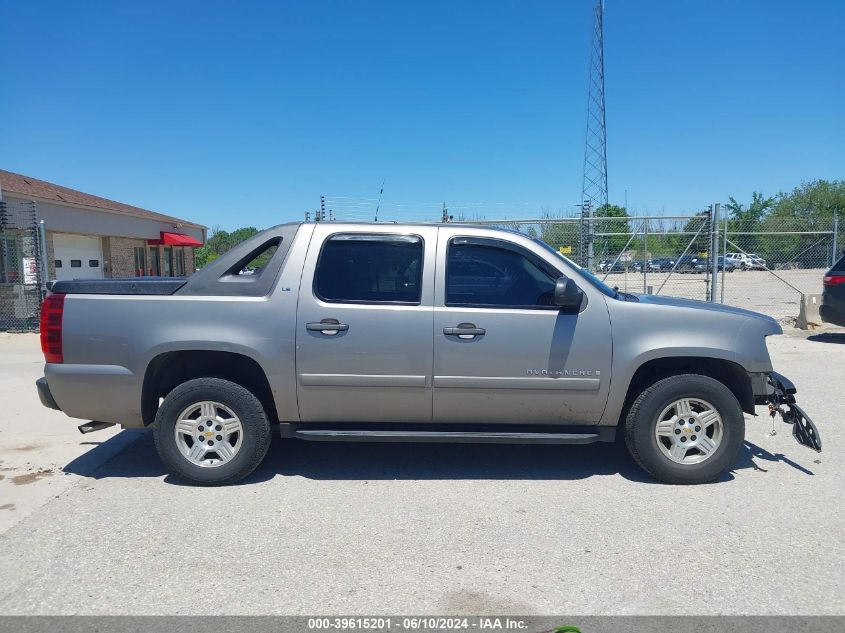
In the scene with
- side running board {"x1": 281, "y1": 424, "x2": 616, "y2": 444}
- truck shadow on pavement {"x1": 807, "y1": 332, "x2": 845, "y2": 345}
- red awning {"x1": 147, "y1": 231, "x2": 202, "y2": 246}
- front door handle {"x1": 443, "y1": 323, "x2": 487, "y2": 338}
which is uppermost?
red awning {"x1": 147, "y1": 231, "x2": 202, "y2": 246}

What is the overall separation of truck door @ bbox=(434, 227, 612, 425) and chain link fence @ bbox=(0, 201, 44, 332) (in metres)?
12.1

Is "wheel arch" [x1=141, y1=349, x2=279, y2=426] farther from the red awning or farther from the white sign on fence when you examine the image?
the red awning

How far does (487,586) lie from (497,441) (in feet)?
4.58

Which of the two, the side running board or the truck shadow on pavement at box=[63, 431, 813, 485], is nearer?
the side running board

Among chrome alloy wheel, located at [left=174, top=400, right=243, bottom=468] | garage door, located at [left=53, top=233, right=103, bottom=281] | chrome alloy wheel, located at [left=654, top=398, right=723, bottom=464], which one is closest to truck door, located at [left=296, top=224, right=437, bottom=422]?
chrome alloy wheel, located at [left=174, top=400, right=243, bottom=468]

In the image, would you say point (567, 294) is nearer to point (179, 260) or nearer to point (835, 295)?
point (835, 295)

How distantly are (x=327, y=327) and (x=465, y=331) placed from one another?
3.24 ft

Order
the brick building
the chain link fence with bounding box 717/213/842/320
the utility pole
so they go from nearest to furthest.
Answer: the utility pole → the chain link fence with bounding box 717/213/842/320 → the brick building

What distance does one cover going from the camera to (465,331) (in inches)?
175

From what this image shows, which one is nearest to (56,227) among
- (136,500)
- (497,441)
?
(136,500)

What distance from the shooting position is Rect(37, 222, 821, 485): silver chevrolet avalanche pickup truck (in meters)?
4.46

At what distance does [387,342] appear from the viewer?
14.6 feet

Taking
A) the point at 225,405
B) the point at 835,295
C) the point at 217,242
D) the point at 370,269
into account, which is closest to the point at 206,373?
the point at 225,405

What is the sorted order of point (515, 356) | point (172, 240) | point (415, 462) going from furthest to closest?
point (172, 240), point (415, 462), point (515, 356)
